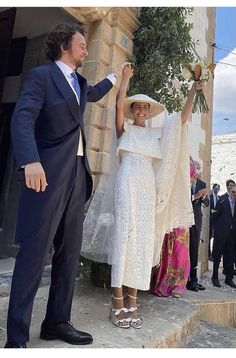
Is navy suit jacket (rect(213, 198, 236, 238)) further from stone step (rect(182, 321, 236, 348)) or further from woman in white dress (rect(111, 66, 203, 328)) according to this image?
woman in white dress (rect(111, 66, 203, 328))

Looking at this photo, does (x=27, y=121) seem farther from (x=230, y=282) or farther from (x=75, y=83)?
(x=230, y=282)

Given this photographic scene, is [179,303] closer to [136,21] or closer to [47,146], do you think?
[47,146]

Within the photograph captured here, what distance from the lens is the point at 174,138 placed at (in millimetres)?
2688

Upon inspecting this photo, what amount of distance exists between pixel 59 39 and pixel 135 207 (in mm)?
1175

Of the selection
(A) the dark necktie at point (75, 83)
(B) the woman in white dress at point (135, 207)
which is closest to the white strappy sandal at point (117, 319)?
(B) the woman in white dress at point (135, 207)

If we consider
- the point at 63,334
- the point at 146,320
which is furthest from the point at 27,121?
the point at 146,320

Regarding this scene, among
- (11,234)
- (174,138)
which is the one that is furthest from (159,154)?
(11,234)

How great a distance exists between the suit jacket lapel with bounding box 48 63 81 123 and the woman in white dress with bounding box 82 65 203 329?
61 cm

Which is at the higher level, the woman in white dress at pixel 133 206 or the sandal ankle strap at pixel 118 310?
the woman in white dress at pixel 133 206

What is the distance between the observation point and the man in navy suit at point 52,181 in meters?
1.70

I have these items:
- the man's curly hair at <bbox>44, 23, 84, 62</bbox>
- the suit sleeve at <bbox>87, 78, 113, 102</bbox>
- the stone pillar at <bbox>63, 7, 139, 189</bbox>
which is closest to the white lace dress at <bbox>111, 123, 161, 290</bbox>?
the suit sleeve at <bbox>87, 78, 113, 102</bbox>

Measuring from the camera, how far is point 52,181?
1833mm

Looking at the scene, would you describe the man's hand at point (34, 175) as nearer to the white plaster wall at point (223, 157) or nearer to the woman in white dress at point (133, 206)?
the woman in white dress at point (133, 206)

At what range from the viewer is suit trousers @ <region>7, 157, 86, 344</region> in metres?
1.71
